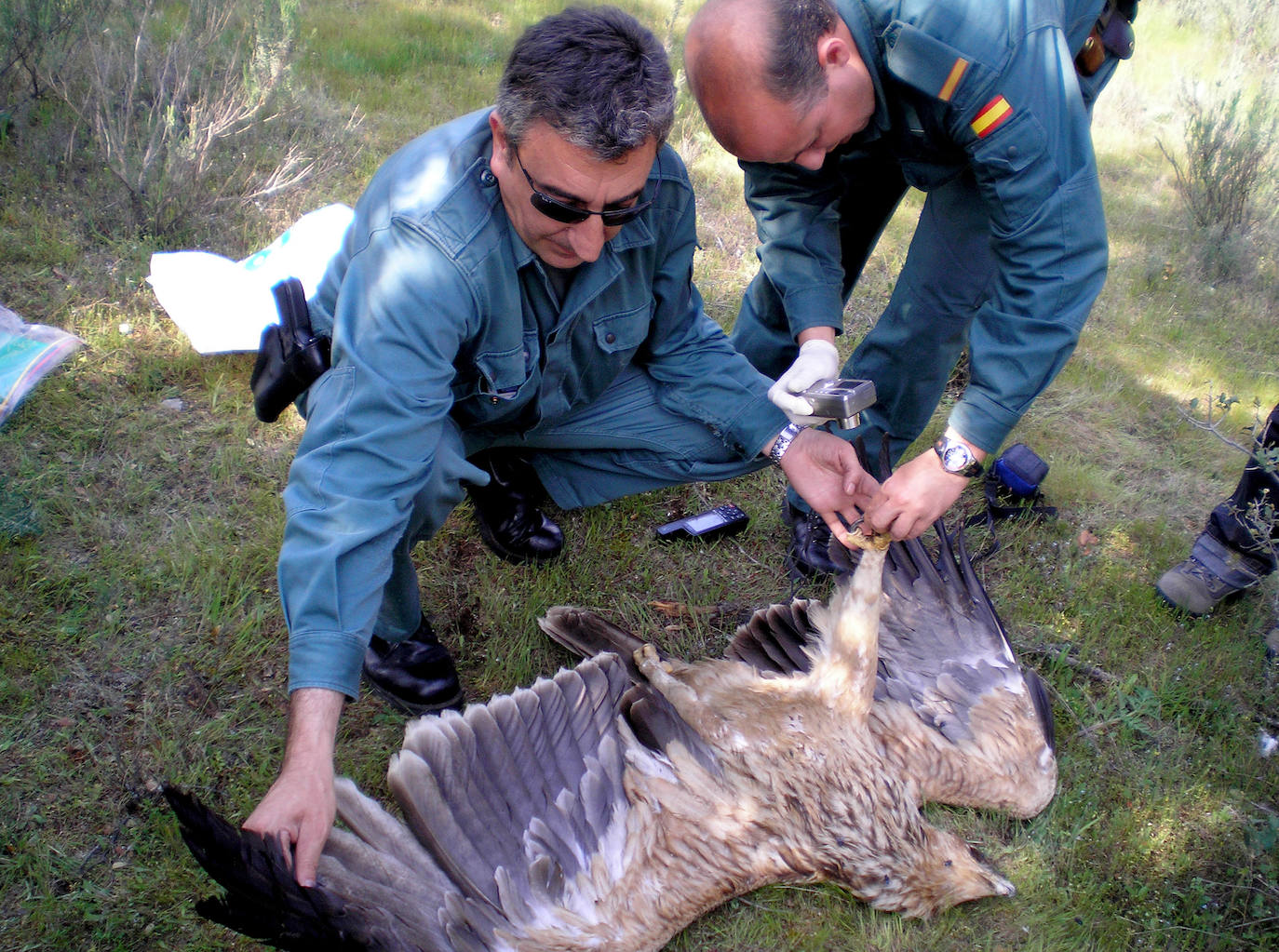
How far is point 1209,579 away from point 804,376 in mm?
2027

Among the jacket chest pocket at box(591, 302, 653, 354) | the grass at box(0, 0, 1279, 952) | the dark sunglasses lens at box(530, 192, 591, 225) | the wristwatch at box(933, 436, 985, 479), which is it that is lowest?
the grass at box(0, 0, 1279, 952)

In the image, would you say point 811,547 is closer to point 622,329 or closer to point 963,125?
point 622,329

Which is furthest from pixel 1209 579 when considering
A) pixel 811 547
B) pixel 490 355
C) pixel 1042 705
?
pixel 490 355

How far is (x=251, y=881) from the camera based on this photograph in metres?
1.62

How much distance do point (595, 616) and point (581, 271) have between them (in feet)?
3.87

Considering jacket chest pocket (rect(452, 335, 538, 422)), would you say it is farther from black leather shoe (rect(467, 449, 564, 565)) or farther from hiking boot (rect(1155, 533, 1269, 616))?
hiking boot (rect(1155, 533, 1269, 616))

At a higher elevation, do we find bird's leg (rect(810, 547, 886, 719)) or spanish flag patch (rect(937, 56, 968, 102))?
spanish flag patch (rect(937, 56, 968, 102))

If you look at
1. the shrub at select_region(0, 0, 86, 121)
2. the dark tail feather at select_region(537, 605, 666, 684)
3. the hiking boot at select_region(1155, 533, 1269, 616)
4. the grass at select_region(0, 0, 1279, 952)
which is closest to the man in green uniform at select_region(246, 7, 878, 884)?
the dark tail feather at select_region(537, 605, 666, 684)

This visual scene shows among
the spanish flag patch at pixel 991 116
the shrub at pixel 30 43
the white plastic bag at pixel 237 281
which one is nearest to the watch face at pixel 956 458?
the spanish flag patch at pixel 991 116

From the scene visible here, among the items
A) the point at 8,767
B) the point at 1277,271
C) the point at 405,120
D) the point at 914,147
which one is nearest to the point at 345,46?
the point at 405,120

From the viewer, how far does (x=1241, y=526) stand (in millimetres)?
3377

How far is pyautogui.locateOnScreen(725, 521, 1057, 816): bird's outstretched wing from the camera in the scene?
8.66 ft

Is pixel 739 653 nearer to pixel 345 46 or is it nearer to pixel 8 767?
pixel 8 767

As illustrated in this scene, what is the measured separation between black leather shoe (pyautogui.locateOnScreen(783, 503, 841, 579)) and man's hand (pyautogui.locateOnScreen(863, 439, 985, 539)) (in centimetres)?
92
